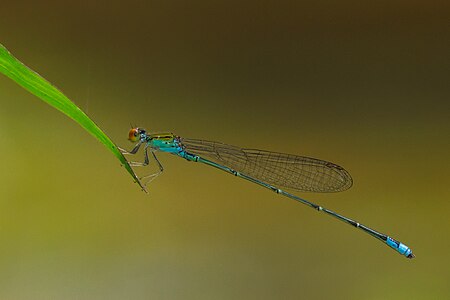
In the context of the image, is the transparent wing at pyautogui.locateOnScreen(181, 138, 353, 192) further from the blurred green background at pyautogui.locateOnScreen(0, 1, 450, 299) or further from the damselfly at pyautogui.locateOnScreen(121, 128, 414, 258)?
the blurred green background at pyautogui.locateOnScreen(0, 1, 450, 299)

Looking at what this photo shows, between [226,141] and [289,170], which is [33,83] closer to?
[289,170]

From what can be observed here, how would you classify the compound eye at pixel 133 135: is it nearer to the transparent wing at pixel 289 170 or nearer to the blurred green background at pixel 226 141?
the transparent wing at pixel 289 170

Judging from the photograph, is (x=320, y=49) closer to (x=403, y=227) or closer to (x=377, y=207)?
(x=377, y=207)

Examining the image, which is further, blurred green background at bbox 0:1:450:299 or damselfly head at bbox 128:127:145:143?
blurred green background at bbox 0:1:450:299

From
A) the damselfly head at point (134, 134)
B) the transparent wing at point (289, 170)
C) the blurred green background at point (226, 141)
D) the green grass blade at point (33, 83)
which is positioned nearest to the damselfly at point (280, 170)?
the transparent wing at point (289, 170)

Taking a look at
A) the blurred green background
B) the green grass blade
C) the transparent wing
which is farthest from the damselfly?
the green grass blade

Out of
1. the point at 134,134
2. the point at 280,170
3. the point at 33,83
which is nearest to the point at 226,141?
the point at 280,170
